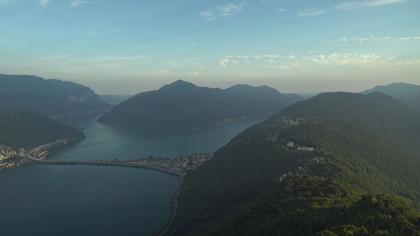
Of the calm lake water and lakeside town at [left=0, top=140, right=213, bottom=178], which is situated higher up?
lakeside town at [left=0, top=140, right=213, bottom=178]

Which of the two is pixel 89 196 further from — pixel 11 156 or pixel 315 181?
pixel 11 156

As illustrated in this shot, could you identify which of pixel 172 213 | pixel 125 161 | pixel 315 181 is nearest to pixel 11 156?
pixel 125 161

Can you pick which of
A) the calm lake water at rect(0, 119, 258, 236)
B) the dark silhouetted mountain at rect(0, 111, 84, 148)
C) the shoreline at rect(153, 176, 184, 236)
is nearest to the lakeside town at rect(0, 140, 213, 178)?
the calm lake water at rect(0, 119, 258, 236)

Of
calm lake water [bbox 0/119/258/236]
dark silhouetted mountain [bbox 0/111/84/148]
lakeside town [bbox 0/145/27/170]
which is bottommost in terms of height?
calm lake water [bbox 0/119/258/236]

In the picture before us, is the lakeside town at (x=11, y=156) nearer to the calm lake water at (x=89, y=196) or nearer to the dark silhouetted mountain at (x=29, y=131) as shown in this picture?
the dark silhouetted mountain at (x=29, y=131)

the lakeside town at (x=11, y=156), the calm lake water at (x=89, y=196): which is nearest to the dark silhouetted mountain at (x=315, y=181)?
the calm lake water at (x=89, y=196)

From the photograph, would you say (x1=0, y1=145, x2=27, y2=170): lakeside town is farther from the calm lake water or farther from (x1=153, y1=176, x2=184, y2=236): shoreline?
(x1=153, y1=176, x2=184, y2=236): shoreline

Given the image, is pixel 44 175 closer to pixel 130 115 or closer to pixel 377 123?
pixel 377 123
